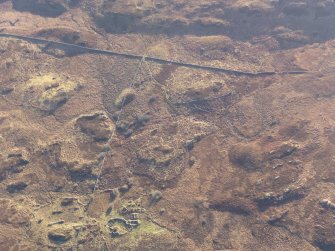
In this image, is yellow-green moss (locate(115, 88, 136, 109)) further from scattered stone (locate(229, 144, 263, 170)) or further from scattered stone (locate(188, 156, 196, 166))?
scattered stone (locate(229, 144, 263, 170))

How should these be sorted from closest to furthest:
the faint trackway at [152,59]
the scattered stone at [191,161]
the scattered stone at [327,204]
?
the scattered stone at [327,204]
the scattered stone at [191,161]
the faint trackway at [152,59]

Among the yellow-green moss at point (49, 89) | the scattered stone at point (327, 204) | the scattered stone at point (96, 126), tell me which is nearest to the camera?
the scattered stone at point (327, 204)

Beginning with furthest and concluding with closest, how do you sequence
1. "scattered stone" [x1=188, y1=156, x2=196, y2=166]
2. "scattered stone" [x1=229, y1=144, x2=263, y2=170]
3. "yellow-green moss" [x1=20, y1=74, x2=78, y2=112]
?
1. "yellow-green moss" [x1=20, y1=74, x2=78, y2=112]
2. "scattered stone" [x1=188, y1=156, x2=196, y2=166]
3. "scattered stone" [x1=229, y1=144, x2=263, y2=170]

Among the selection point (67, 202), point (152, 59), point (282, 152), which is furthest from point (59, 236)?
point (152, 59)

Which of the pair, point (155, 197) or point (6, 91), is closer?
point (155, 197)

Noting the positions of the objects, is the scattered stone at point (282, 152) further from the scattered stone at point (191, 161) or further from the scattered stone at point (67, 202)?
the scattered stone at point (67, 202)

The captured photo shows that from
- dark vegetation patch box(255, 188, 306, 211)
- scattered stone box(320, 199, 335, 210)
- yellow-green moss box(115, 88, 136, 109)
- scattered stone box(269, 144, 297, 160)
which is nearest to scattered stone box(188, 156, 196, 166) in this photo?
dark vegetation patch box(255, 188, 306, 211)

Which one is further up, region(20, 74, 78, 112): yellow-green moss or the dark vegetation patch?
region(20, 74, 78, 112): yellow-green moss

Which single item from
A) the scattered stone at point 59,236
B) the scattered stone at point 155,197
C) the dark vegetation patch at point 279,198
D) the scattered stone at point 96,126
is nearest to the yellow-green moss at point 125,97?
the scattered stone at point 96,126

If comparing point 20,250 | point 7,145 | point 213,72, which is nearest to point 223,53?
point 213,72

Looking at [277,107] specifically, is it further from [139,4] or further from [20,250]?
[20,250]

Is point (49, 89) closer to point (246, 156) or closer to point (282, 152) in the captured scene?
point (246, 156)
